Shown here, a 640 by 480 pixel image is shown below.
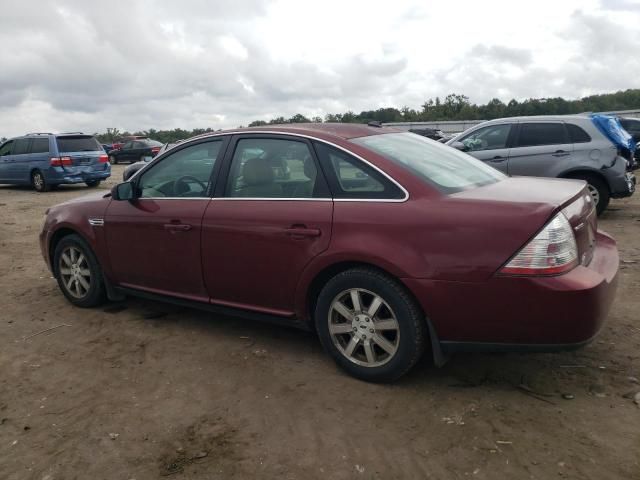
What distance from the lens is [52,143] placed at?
15.8m

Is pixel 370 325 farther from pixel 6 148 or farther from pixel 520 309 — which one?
pixel 6 148

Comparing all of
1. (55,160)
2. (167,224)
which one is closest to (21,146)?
(55,160)

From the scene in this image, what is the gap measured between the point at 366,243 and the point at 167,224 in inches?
68.7

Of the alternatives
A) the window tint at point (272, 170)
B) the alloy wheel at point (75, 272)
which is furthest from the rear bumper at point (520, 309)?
the alloy wheel at point (75, 272)

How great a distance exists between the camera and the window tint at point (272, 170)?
375 cm

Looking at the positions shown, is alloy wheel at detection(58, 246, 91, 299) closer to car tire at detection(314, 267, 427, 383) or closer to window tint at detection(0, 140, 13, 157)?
car tire at detection(314, 267, 427, 383)

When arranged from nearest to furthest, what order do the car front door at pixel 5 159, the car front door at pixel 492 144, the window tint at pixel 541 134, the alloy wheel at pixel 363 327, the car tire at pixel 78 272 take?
the alloy wheel at pixel 363 327
the car tire at pixel 78 272
the window tint at pixel 541 134
the car front door at pixel 492 144
the car front door at pixel 5 159

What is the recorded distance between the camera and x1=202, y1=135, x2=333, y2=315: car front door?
3.60 meters

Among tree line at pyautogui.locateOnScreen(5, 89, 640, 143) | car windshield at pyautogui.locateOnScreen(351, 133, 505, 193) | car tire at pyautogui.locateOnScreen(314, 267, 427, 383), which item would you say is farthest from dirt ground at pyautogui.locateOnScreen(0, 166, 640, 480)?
tree line at pyautogui.locateOnScreen(5, 89, 640, 143)

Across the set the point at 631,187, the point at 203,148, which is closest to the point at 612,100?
the point at 631,187

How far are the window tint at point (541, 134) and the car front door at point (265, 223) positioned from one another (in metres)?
6.16

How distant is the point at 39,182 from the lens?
16.2 m

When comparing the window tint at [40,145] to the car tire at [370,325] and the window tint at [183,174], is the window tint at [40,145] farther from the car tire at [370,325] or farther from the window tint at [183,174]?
the car tire at [370,325]

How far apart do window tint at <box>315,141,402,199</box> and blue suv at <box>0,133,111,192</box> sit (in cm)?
1403
